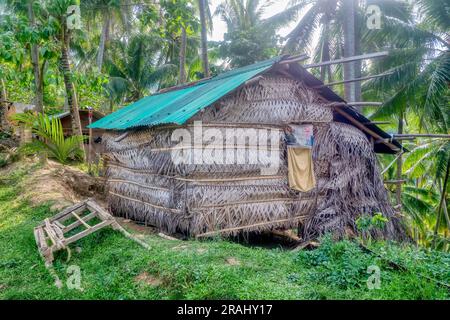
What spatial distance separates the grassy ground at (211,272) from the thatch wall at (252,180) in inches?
46.9

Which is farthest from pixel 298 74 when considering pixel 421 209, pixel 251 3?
pixel 251 3

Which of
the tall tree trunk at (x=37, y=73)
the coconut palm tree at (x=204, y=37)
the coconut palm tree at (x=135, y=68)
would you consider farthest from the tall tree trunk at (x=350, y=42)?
the coconut palm tree at (x=135, y=68)

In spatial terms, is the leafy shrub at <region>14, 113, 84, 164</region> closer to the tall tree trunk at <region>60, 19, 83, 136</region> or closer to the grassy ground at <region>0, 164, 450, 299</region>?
A: the tall tree trunk at <region>60, 19, 83, 136</region>

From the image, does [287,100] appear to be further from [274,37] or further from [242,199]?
[274,37]

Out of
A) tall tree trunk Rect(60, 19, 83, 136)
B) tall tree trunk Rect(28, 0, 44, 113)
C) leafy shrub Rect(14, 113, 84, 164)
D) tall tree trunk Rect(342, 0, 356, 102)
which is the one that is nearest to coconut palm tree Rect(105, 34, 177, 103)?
tall tree trunk Rect(60, 19, 83, 136)

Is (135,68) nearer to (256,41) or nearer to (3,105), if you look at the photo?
(256,41)

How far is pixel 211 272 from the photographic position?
4.42m

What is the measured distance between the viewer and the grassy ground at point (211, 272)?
13.4 feet

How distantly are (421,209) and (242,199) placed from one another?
10055 mm

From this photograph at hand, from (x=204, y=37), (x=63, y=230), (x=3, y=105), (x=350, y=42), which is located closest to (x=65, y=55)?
(x=3, y=105)

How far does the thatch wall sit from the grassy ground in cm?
119

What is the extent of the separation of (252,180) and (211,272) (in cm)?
327

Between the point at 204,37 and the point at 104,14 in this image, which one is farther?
the point at 104,14

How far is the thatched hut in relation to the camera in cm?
679
